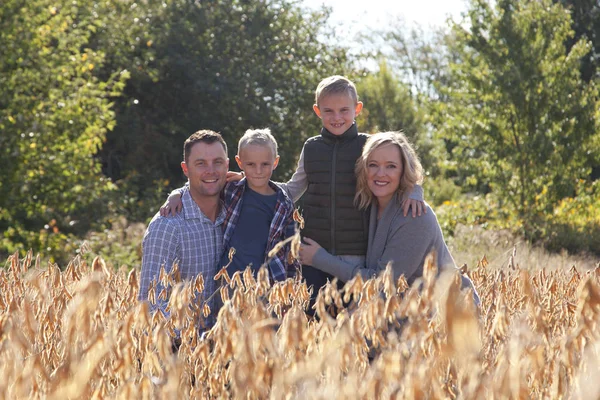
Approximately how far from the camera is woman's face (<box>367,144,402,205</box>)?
3.75m

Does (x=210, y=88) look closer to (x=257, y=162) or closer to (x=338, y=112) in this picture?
(x=338, y=112)

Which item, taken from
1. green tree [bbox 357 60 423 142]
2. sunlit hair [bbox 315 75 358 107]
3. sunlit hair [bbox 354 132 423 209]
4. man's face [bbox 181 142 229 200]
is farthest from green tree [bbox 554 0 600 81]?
man's face [bbox 181 142 229 200]

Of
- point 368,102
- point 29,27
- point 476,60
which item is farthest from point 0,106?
point 368,102

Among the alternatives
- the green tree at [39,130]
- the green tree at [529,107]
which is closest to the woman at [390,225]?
the green tree at [39,130]

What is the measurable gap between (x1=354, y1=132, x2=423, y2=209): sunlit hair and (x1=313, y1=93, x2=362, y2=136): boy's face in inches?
10.8

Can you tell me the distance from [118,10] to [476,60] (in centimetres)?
664

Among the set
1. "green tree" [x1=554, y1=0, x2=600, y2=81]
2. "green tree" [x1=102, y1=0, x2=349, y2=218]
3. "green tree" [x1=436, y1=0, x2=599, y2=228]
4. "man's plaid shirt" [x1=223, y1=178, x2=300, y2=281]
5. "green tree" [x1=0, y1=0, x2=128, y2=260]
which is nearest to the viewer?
"man's plaid shirt" [x1=223, y1=178, x2=300, y2=281]

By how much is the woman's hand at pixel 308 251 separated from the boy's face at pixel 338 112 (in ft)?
2.16

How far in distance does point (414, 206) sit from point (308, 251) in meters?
0.54

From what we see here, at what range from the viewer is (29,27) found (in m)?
9.40

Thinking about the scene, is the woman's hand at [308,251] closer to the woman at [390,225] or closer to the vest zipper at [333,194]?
the woman at [390,225]

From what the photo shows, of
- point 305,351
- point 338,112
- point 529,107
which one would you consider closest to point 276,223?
point 338,112

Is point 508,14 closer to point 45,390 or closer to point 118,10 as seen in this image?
point 118,10

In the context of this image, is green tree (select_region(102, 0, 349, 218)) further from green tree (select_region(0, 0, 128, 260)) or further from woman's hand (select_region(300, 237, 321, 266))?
woman's hand (select_region(300, 237, 321, 266))
